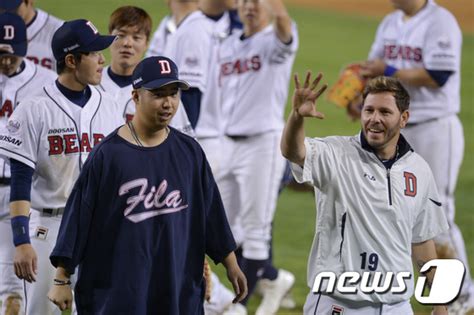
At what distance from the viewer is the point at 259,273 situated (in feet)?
22.8

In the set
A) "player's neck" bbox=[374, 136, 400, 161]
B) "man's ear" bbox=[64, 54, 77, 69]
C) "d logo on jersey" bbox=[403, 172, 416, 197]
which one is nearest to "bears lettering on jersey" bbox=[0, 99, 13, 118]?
"man's ear" bbox=[64, 54, 77, 69]

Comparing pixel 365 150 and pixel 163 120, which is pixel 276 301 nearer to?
pixel 365 150

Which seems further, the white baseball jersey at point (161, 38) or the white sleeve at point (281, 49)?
the white sleeve at point (281, 49)

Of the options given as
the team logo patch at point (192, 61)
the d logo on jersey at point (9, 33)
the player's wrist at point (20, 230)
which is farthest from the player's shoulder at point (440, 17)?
the player's wrist at point (20, 230)

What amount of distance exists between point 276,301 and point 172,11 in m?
1.94

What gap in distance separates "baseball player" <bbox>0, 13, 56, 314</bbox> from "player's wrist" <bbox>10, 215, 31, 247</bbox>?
49 centimetres

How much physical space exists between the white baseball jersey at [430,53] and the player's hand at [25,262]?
123 inches

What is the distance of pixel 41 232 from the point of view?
4863 millimetres

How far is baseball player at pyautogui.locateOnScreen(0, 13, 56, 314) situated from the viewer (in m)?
5.10

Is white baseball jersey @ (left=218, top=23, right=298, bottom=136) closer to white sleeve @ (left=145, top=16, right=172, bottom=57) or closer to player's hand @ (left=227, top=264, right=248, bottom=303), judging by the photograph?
white sleeve @ (left=145, top=16, right=172, bottom=57)

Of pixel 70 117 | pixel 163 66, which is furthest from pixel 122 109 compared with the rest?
pixel 163 66

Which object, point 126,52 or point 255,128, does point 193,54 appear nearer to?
point 255,128

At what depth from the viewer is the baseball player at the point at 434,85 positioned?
22.5ft

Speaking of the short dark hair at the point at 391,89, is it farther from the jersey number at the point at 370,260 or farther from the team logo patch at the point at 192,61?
the team logo patch at the point at 192,61
